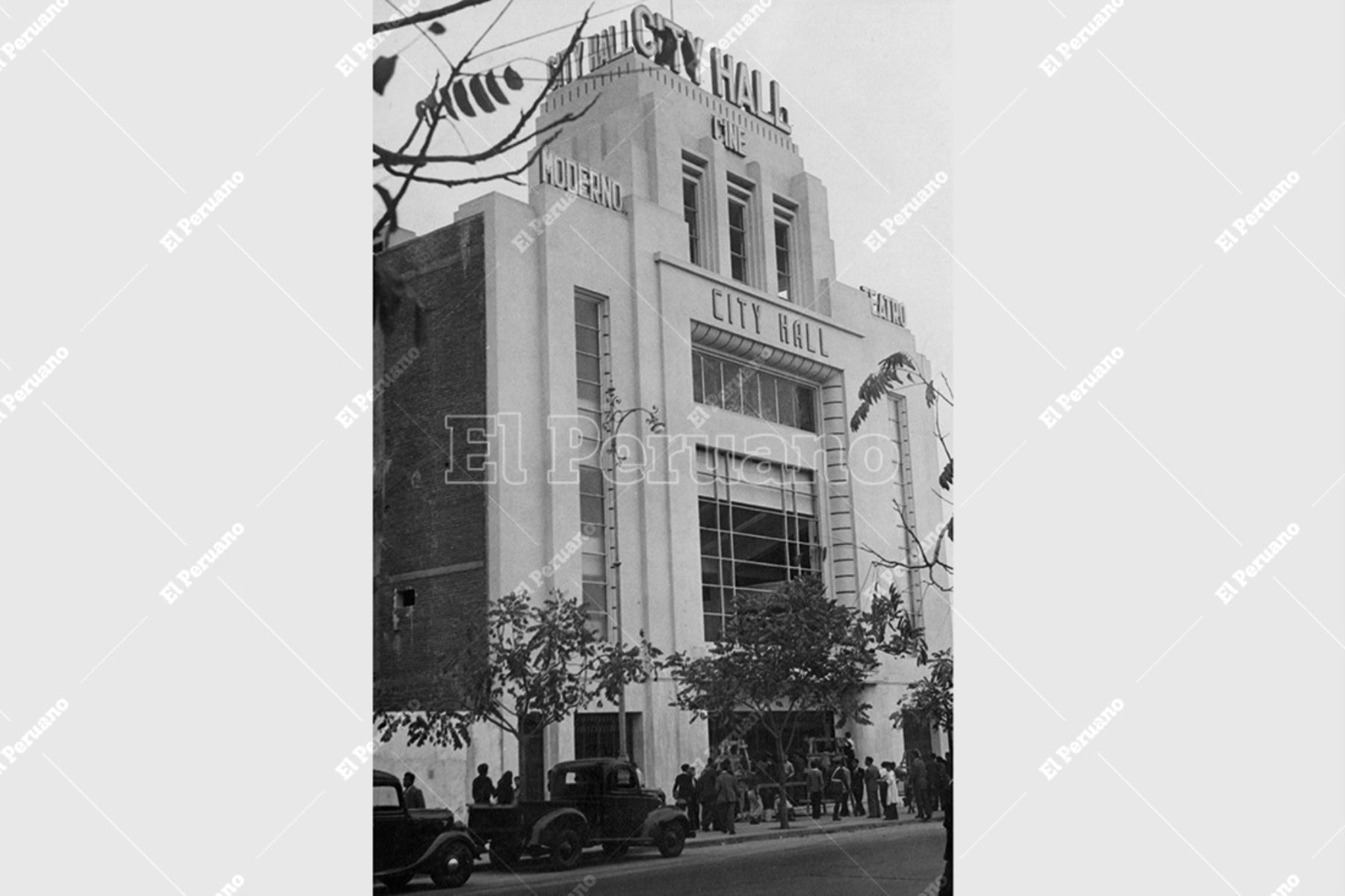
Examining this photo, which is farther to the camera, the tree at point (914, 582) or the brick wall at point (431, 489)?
the tree at point (914, 582)

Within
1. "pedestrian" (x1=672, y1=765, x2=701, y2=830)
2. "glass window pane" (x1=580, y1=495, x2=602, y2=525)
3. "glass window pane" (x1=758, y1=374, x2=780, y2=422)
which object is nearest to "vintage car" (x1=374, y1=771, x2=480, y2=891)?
"pedestrian" (x1=672, y1=765, x2=701, y2=830)

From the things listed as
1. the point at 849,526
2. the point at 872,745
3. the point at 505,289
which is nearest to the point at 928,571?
the point at 849,526

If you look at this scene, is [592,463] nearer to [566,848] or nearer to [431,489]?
[431,489]

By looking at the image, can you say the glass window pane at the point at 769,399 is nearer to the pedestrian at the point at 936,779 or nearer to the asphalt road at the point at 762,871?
the pedestrian at the point at 936,779

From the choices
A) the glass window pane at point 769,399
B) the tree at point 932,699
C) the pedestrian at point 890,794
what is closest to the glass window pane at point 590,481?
the glass window pane at point 769,399

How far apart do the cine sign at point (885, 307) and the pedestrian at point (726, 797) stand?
7.51 ft

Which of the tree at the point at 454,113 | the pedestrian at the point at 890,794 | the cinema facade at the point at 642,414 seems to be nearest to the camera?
the tree at the point at 454,113

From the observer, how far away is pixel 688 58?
6.36 m

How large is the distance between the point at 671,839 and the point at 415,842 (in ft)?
3.57

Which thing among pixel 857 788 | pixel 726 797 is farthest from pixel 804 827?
pixel 726 797

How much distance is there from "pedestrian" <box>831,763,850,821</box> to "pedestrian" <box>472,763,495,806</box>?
1592 millimetres

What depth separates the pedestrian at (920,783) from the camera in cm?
616

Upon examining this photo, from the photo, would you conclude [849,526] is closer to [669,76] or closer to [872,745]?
[872,745]

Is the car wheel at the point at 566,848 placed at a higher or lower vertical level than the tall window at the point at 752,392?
lower
